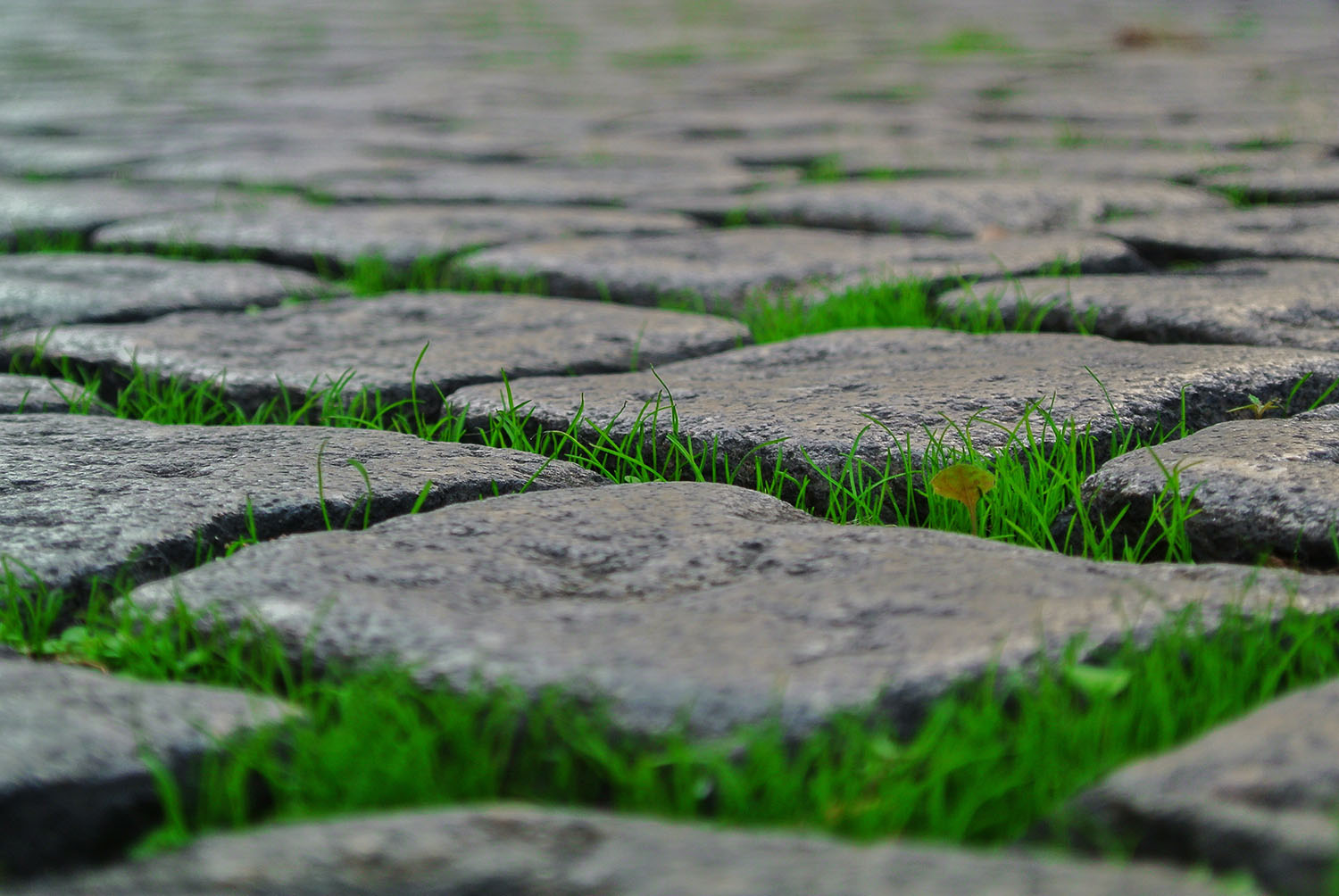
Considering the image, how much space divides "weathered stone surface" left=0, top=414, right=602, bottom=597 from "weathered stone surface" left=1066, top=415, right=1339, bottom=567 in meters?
→ 0.55

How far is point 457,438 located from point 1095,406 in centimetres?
74

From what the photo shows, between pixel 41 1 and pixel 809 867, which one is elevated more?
pixel 41 1

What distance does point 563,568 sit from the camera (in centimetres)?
104

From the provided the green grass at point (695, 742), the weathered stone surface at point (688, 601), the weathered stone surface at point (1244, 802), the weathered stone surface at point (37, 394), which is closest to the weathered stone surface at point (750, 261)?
the weathered stone surface at point (37, 394)

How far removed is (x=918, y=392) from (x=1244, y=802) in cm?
83

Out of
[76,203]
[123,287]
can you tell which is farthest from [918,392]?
[76,203]

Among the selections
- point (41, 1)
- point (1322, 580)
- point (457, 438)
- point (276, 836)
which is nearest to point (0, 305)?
point (457, 438)

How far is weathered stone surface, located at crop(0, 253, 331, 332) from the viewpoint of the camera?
1978 mm

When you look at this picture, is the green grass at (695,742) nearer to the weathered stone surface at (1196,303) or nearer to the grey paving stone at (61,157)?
the weathered stone surface at (1196,303)

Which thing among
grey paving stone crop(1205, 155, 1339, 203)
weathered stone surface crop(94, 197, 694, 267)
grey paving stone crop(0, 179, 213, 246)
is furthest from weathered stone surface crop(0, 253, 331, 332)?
grey paving stone crop(1205, 155, 1339, 203)

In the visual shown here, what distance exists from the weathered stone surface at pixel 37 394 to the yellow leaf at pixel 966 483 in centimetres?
110

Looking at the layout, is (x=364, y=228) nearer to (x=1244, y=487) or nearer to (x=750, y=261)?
Answer: (x=750, y=261)

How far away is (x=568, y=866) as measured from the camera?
663mm

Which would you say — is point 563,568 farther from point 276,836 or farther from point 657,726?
point 276,836
